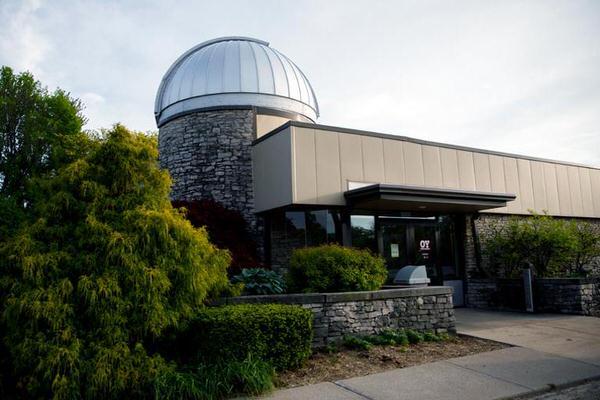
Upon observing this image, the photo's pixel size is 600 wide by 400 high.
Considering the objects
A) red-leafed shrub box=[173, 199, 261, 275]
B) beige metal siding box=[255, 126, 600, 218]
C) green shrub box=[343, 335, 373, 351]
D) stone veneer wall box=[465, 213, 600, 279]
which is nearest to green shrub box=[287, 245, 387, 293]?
green shrub box=[343, 335, 373, 351]

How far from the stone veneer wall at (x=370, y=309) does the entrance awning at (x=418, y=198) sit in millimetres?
2596

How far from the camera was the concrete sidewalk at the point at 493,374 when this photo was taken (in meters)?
4.62

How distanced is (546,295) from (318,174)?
20.6 feet

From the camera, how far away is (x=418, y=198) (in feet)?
32.4

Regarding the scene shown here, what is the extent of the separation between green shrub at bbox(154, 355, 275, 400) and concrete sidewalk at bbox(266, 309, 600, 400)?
0.83 ft

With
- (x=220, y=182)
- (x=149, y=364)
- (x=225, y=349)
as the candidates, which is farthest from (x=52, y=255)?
(x=220, y=182)

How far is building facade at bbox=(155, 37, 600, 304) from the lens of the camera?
9969mm

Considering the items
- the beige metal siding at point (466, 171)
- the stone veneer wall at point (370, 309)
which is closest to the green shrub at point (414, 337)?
the stone veneer wall at point (370, 309)

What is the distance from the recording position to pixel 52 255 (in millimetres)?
4699

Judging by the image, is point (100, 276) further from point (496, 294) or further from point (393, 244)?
point (496, 294)

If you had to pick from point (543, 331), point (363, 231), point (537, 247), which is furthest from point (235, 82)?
point (543, 331)

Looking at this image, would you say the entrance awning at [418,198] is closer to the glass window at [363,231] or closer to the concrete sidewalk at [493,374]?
the glass window at [363,231]

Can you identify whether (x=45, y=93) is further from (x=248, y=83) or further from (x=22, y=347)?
(x=22, y=347)

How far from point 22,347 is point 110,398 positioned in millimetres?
1014
